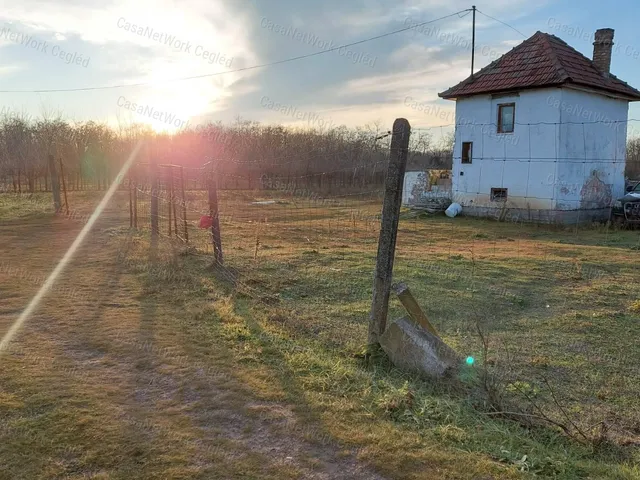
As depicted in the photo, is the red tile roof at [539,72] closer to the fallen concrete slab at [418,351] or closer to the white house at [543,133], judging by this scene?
the white house at [543,133]

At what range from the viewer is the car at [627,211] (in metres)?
16.7

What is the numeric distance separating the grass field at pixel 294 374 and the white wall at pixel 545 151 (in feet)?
31.1

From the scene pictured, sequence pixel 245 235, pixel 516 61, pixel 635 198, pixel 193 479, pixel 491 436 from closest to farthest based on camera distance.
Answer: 1. pixel 193 479
2. pixel 491 436
3. pixel 245 235
4. pixel 635 198
5. pixel 516 61

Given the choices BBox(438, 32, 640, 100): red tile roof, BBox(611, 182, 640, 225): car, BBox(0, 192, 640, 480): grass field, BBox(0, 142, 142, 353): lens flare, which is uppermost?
BBox(438, 32, 640, 100): red tile roof

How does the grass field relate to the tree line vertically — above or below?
below

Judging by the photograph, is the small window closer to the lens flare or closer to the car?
the car

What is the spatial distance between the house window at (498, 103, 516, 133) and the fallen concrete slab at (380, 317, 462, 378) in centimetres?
1667

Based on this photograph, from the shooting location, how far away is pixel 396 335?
13.1 ft

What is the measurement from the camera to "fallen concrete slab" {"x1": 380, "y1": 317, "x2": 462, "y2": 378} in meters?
3.78

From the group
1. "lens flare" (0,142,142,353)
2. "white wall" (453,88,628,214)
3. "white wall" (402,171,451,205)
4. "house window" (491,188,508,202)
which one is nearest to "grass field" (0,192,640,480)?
"lens flare" (0,142,142,353)

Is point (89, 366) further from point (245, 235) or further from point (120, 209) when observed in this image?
point (120, 209)

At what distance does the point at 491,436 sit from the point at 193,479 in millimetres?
1790

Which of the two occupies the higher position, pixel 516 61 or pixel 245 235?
pixel 516 61

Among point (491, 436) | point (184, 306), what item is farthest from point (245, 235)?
point (491, 436)
